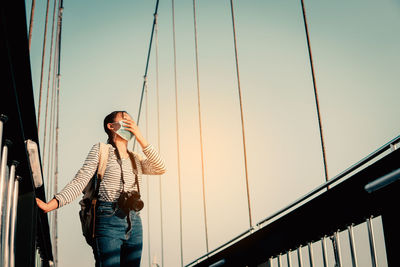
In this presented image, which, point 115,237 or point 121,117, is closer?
point 115,237

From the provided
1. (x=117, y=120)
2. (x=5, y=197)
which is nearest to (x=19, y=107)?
(x=5, y=197)

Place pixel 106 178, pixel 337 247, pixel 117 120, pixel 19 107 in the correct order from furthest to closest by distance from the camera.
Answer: pixel 117 120 → pixel 106 178 → pixel 337 247 → pixel 19 107

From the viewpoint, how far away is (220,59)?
1264cm

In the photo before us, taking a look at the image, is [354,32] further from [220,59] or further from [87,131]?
[87,131]

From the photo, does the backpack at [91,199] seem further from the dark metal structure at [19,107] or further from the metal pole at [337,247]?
the metal pole at [337,247]

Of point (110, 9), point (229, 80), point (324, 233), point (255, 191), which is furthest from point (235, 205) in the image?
point (324, 233)

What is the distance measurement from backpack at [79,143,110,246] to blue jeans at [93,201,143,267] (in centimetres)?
2

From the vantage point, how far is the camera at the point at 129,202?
6.50 ft

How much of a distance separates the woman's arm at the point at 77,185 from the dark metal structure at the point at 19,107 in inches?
9.6

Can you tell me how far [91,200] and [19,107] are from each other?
40.4 inches

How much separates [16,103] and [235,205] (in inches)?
372

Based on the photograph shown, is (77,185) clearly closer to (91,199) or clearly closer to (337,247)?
(91,199)

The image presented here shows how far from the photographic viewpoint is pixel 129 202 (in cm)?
198

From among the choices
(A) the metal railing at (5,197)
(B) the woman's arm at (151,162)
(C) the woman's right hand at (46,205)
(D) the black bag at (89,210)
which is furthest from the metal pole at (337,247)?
(B) the woman's arm at (151,162)
